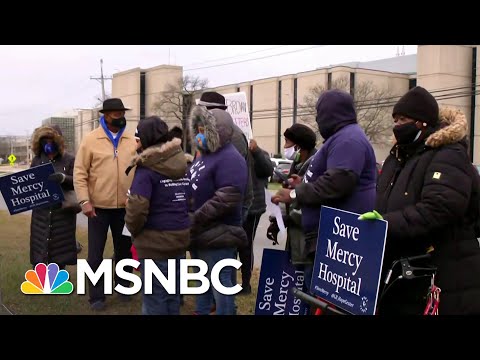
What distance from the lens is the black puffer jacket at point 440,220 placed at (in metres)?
2.62

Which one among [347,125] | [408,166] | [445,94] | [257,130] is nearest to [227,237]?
[347,125]

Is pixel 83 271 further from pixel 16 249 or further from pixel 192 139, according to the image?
pixel 16 249

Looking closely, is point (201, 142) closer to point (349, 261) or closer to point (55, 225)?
point (349, 261)

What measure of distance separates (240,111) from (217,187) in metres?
2.10

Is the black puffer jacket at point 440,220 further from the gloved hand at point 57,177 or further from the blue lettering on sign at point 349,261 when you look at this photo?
the gloved hand at point 57,177

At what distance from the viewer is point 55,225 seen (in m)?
5.34

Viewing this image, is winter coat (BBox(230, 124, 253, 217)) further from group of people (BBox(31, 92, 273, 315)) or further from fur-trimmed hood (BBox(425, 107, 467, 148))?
fur-trimmed hood (BBox(425, 107, 467, 148))

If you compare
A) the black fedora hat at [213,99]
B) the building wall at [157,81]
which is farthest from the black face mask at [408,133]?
the building wall at [157,81]

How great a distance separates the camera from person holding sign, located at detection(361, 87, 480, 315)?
2.62 meters

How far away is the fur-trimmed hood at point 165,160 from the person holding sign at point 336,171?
0.73 meters

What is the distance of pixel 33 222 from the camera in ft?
18.1

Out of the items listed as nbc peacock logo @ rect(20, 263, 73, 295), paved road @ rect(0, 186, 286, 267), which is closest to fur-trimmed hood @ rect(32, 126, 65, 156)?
nbc peacock logo @ rect(20, 263, 73, 295)

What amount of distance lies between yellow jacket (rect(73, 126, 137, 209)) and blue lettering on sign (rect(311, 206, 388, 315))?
2414mm

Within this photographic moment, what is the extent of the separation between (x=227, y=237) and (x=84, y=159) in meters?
1.78
